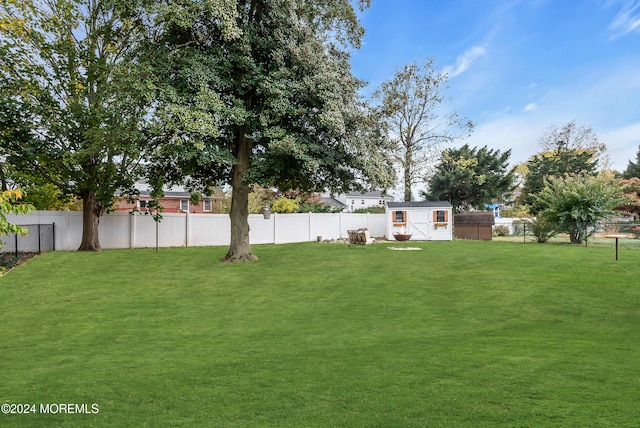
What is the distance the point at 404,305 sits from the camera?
1006 cm

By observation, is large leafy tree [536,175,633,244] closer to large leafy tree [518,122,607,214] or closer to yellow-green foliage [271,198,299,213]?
large leafy tree [518,122,607,214]

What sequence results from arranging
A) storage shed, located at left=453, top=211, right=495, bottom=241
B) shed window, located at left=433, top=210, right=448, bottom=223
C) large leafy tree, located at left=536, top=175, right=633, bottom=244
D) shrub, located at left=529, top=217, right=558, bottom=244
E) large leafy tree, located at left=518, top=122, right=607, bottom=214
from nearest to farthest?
large leafy tree, located at left=536, top=175, right=633, bottom=244, shrub, located at left=529, top=217, right=558, bottom=244, shed window, located at left=433, top=210, right=448, bottom=223, storage shed, located at left=453, top=211, right=495, bottom=241, large leafy tree, located at left=518, top=122, right=607, bottom=214

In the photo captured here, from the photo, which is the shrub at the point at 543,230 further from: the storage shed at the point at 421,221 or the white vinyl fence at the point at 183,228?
the white vinyl fence at the point at 183,228

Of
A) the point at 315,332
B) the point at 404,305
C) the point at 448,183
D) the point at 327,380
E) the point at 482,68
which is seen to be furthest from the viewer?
the point at 448,183

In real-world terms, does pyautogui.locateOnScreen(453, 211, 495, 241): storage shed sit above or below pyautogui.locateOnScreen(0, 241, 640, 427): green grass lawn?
above

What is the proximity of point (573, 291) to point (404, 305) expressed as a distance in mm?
4845

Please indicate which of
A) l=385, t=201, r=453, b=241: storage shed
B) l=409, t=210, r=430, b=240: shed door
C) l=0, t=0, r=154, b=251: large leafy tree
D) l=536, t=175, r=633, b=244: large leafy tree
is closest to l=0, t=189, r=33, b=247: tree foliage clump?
l=0, t=0, r=154, b=251: large leafy tree

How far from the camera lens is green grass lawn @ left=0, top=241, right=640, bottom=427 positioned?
3.85m

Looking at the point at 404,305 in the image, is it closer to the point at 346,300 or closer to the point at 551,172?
the point at 346,300

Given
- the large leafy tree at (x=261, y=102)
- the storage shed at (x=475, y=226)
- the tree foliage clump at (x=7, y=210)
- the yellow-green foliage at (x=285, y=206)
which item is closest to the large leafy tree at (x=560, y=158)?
the storage shed at (x=475, y=226)

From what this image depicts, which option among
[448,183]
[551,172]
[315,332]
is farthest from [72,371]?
[551,172]

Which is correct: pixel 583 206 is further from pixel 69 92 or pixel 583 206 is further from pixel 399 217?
pixel 69 92

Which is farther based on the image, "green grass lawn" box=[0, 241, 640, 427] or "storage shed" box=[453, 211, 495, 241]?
"storage shed" box=[453, 211, 495, 241]

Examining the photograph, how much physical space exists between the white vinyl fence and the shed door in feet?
14.5
